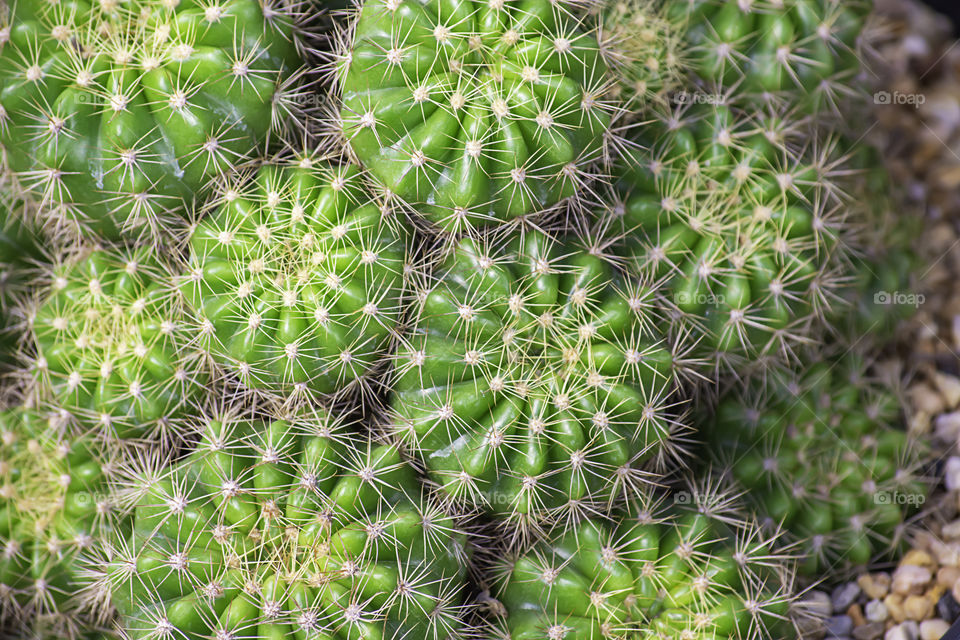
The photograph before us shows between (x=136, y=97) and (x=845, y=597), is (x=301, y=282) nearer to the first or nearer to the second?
(x=136, y=97)

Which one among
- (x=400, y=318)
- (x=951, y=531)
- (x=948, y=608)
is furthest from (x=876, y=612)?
(x=400, y=318)

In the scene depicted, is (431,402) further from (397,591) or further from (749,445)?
(749,445)

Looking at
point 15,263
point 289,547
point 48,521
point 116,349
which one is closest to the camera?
point 289,547

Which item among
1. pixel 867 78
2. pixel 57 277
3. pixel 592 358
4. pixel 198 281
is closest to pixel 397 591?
pixel 592 358

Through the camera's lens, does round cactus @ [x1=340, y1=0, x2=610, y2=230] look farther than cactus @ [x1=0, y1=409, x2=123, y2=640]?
No

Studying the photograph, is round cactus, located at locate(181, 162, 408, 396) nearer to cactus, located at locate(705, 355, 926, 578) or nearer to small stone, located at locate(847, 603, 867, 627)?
cactus, located at locate(705, 355, 926, 578)

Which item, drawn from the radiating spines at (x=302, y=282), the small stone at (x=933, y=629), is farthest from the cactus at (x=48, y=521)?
the small stone at (x=933, y=629)

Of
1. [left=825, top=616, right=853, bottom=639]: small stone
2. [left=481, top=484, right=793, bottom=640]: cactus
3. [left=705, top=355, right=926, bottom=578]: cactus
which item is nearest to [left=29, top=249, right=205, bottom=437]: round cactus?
[left=481, top=484, right=793, bottom=640]: cactus

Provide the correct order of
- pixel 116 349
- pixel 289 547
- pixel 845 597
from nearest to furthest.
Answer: pixel 289 547, pixel 116 349, pixel 845 597
